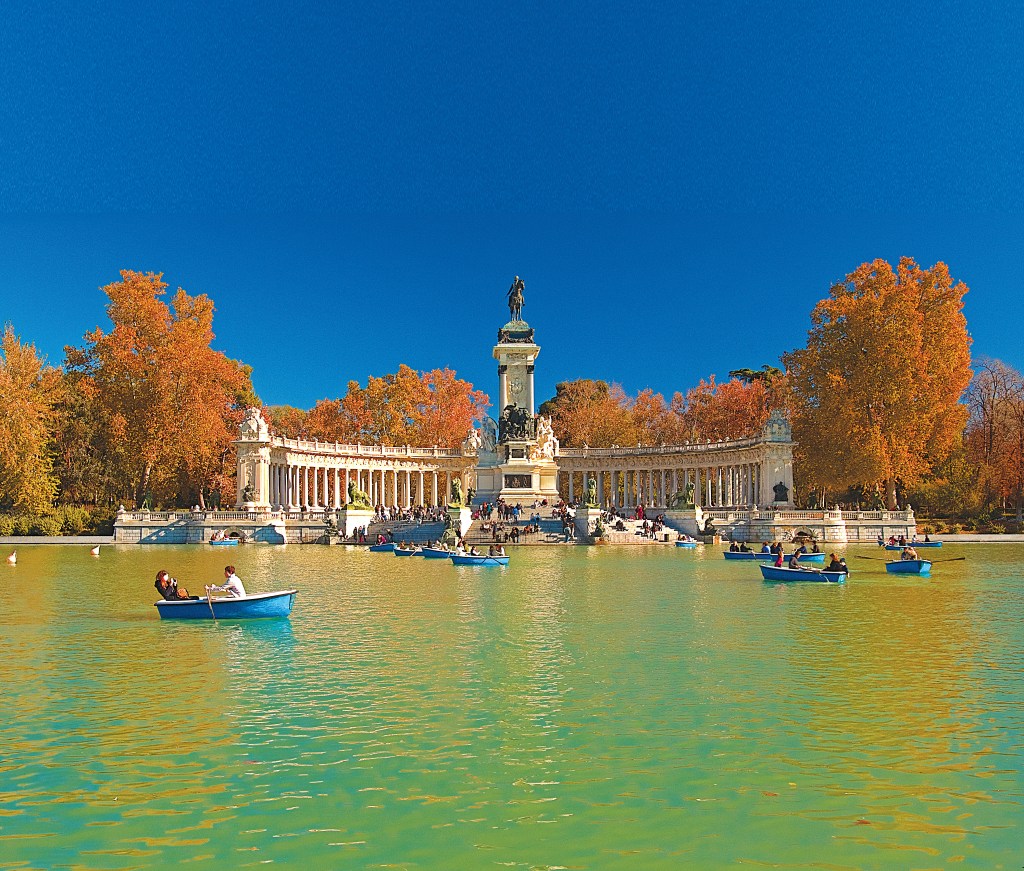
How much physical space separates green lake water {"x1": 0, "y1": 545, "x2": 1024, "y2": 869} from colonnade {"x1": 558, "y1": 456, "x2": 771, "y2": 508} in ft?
145

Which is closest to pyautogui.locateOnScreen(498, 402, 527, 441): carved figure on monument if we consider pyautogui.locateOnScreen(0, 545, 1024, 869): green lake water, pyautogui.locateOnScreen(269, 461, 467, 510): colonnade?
pyautogui.locateOnScreen(269, 461, 467, 510): colonnade

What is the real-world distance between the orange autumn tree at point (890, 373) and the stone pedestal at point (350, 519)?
28.9m

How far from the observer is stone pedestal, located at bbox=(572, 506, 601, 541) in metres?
49.8

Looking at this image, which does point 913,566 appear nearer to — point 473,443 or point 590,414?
point 473,443

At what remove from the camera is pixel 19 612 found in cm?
2141

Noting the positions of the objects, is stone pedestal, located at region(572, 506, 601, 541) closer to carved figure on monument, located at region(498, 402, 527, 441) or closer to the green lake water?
carved figure on monument, located at region(498, 402, 527, 441)

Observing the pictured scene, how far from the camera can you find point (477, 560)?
3469 centimetres

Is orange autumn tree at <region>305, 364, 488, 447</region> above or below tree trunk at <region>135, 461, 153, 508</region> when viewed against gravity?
above

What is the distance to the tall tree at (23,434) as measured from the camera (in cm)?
5347

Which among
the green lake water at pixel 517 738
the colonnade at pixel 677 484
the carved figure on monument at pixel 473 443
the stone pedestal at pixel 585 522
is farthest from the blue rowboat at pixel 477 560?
the carved figure on monument at pixel 473 443

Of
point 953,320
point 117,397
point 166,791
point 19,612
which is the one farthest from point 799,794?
point 117,397

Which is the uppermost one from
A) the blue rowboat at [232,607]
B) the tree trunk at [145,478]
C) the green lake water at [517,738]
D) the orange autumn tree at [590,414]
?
the orange autumn tree at [590,414]

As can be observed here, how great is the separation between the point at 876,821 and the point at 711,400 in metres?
75.1

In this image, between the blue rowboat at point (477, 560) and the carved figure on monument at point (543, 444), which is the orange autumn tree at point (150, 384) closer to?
the carved figure on monument at point (543, 444)
